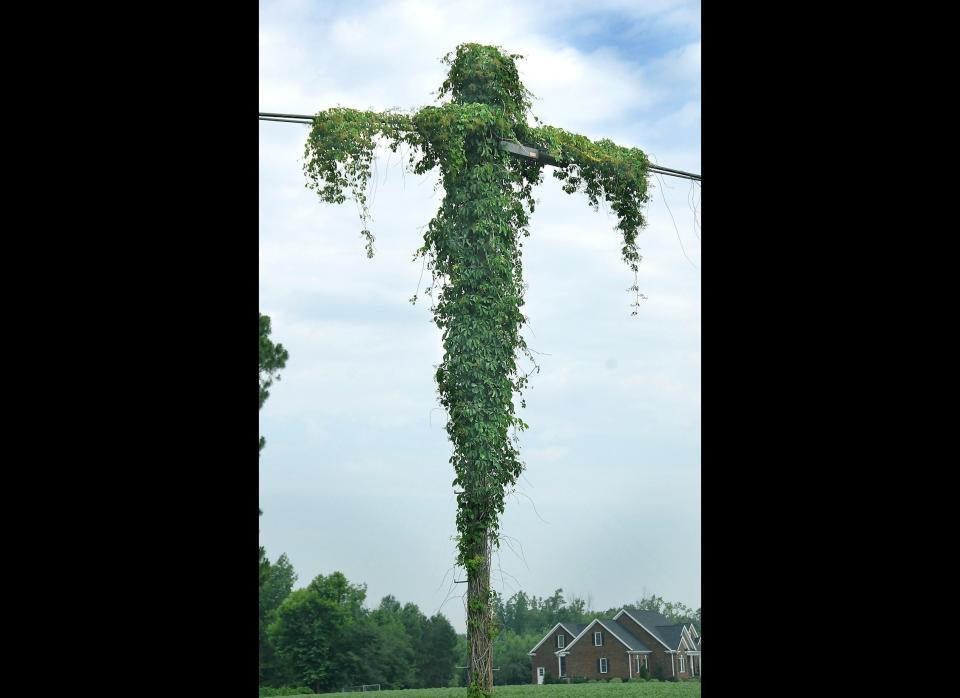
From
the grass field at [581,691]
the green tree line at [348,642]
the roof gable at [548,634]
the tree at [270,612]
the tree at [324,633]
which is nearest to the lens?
the grass field at [581,691]

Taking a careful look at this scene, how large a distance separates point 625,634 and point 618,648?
1.03 ft

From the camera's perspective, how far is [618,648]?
24.8ft

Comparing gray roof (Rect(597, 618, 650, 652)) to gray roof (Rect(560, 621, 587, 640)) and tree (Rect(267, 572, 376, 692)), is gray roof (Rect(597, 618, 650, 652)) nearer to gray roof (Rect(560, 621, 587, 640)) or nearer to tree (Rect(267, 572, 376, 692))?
gray roof (Rect(560, 621, 587, 640))

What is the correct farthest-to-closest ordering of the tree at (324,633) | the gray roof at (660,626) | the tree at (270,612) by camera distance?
1. the tree at (270,612)
2. the tree at (324,633)
3. the gray roof at (660,626)

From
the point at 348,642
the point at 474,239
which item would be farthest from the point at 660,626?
the point at 474,239

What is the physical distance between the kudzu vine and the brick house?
4.69ft

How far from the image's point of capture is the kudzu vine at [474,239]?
5.83 m

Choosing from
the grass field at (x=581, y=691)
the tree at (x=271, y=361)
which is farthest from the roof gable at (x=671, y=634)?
the tree at (x=271, y=361)

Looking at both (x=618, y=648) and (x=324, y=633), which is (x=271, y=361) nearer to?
(x=324, y=633)

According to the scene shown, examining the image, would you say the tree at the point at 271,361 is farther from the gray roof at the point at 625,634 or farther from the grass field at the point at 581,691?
the gray roof at the point at 625,634
